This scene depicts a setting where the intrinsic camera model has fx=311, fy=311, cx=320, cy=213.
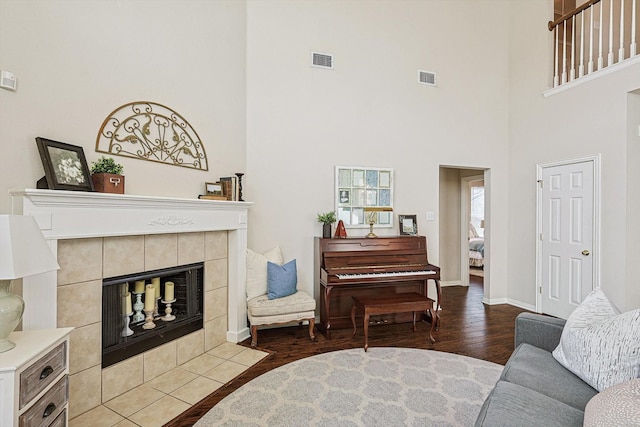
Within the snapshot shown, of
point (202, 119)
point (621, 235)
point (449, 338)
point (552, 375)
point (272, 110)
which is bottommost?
point (449, 338)

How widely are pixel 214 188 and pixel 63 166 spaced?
125 cm

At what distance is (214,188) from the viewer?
10.0 feet

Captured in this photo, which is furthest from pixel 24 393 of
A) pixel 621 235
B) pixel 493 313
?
pixel 621 235

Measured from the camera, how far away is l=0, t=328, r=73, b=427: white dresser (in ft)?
3.99

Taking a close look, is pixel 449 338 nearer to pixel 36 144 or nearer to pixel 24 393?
pixel 24 393

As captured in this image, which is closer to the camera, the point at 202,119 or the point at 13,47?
the point at 13,47

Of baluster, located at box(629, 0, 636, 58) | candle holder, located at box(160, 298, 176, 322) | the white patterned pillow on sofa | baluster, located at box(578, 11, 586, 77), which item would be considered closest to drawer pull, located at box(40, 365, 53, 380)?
candle holder, located at box(160, 298, 176, 322)

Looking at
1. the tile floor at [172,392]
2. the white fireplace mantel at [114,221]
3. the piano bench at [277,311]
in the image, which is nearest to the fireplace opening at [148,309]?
the tile floor at [172,392]

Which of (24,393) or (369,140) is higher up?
(369,140)

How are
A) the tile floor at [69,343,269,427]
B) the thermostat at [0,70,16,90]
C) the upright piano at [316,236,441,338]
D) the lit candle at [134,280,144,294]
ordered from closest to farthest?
1. the thermostat at [0,70,16,90]
2. the tile floor at [69,343,269,427]
3. the lit candle at [134,280,144,294]
4. the upright piano at [316,236,441,338]

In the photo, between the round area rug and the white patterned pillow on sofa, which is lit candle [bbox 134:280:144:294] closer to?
the round area rug

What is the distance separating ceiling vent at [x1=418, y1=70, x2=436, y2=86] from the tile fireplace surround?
3.13 metres

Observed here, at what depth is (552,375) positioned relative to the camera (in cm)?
159

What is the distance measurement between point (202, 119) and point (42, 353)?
225 centimetres
